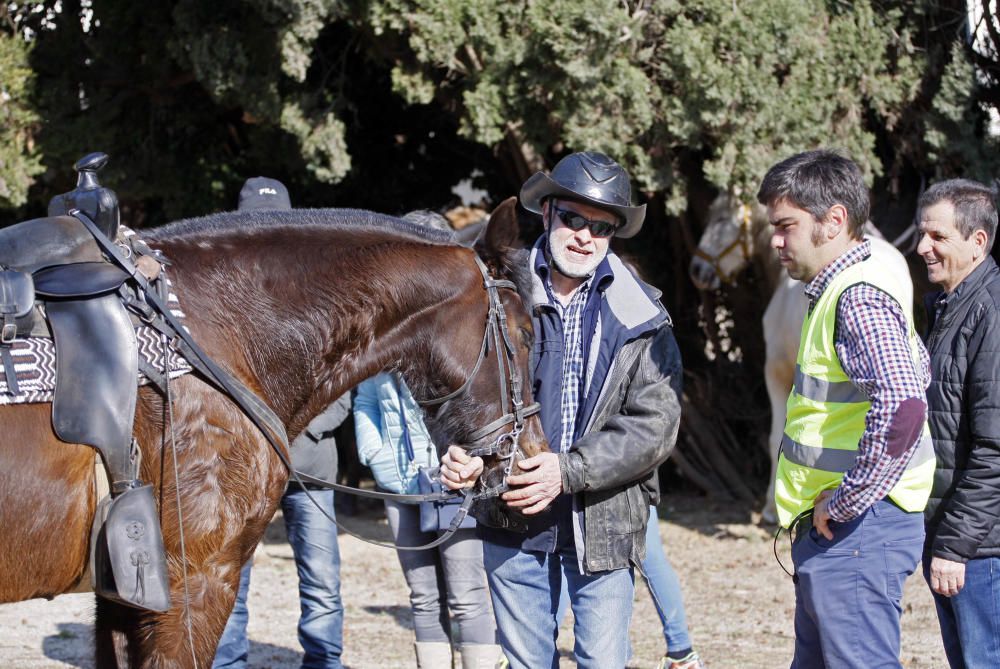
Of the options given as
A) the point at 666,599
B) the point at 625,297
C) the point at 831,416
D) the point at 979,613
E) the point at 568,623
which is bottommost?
the point at 568,623

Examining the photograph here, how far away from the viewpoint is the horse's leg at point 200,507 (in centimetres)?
265

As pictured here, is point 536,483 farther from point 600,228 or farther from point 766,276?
point 766,276

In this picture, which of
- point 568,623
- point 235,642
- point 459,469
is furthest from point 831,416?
point 568,623

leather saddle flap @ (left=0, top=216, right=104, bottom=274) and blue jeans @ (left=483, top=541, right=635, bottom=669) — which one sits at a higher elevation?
leather saddle flap @ (left=0, top=216, right=104, bottom=274)

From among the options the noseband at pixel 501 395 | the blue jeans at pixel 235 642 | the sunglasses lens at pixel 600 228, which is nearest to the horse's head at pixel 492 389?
the noseband at pixel 501 395

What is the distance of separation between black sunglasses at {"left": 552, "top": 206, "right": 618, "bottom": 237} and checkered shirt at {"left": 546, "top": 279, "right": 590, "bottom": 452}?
16cm

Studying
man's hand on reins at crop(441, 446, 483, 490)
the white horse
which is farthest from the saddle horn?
the white horse

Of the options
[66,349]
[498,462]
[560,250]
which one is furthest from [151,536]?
[560,250]

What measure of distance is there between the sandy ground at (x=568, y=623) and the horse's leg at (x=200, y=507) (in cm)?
178

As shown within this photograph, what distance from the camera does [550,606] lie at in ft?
10.5

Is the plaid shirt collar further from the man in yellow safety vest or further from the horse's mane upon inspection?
the horse's mane

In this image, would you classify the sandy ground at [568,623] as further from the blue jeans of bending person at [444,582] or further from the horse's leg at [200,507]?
the horse's leg at [200,507]

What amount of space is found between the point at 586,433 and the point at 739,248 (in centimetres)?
504

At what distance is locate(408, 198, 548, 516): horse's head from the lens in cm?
300
